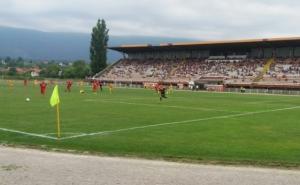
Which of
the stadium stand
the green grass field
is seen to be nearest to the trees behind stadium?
the stadium stand

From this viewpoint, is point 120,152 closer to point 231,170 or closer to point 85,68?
point 231,170

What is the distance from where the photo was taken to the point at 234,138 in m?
20.1

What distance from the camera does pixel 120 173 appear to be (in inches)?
496

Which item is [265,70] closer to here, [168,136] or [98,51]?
[98,51]

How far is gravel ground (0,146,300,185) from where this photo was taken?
11617 millimetres

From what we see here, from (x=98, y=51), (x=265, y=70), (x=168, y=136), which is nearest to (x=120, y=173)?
(x=168, y=136)

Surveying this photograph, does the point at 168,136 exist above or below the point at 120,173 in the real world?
below

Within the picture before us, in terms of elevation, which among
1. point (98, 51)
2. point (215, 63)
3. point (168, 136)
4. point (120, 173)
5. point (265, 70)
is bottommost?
point (168, 136)

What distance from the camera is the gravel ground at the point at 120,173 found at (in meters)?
11.6

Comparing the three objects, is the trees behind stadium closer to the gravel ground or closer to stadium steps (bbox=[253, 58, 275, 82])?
stadium steps (bbox=[253, 58, 275, 82])

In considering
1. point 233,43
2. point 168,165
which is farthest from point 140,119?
point 233,43

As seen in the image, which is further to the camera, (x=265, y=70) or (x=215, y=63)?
(x=215, y=63)

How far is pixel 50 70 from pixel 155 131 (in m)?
129

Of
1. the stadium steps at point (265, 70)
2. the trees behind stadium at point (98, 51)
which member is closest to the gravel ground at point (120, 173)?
the stadium steps at point (265, 70)
